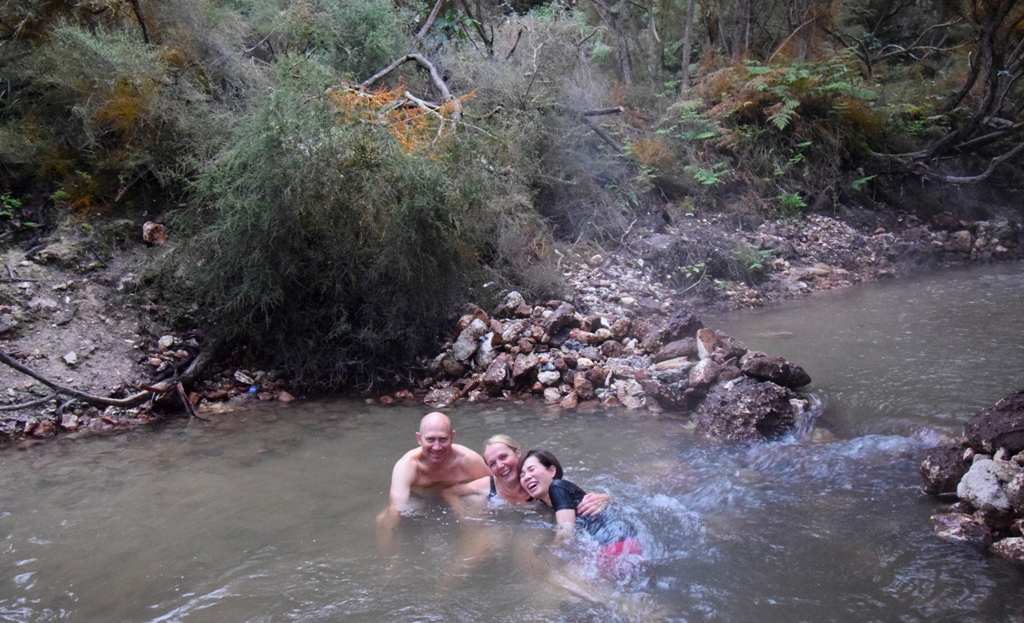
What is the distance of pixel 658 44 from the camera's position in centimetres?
1534

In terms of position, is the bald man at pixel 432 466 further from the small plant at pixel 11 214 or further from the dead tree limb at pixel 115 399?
the small plant at pixel 11 214

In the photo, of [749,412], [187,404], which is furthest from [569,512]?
[187,404]

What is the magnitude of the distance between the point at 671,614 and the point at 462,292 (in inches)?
202

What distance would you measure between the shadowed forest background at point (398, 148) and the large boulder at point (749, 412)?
3.16 metres

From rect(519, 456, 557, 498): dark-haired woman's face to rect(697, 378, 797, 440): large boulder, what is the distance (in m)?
1.80

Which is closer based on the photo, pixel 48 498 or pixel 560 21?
pixel 48 498

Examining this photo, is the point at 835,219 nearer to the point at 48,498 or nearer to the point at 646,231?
the point at 646,231

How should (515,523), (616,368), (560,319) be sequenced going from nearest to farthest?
(515,523) < (616,368) < (560,319)

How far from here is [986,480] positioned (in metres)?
3.97

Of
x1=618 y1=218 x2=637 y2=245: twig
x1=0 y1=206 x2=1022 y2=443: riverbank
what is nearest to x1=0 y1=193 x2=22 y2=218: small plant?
x1=0 y1=206 x2=1022 y2=443: riverbank

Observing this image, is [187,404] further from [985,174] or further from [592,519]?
[985,174]

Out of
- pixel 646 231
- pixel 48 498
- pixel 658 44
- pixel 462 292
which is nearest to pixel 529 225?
pixel 462 292

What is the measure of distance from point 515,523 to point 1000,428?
2964mm

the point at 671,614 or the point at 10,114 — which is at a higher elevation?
the point at 10,114
